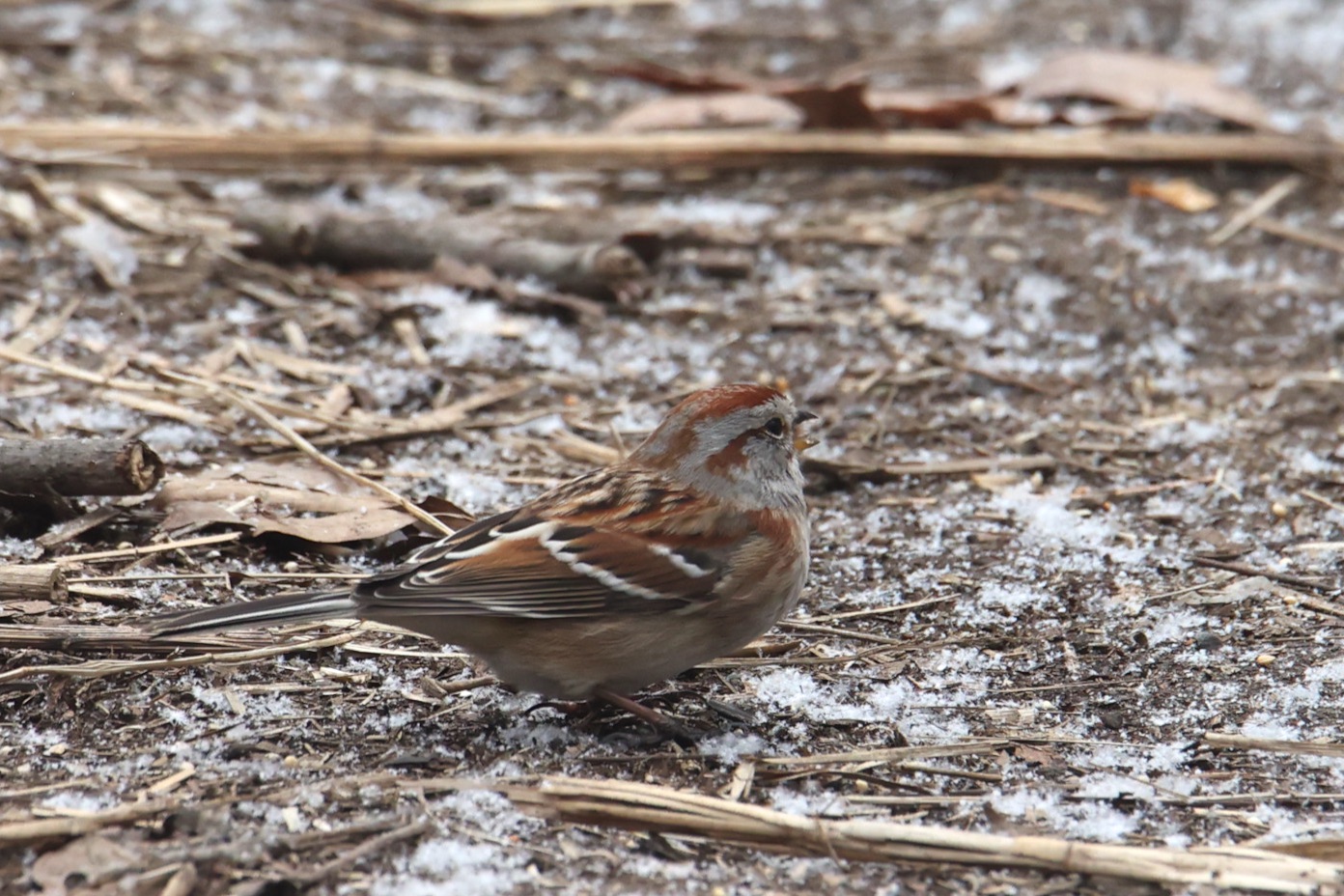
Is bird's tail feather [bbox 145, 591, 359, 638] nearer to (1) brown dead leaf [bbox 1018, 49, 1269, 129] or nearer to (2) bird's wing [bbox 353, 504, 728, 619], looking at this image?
(2) bird's wing [bbox 353, 504, 728, 619]

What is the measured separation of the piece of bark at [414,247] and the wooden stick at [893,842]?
3069 mm

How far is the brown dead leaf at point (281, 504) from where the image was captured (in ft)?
14.5

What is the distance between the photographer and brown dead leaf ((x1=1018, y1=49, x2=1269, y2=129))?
23.8 ft

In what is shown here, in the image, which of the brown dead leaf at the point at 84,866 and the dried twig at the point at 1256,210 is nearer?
the brown dead leaf at the point at 84,866

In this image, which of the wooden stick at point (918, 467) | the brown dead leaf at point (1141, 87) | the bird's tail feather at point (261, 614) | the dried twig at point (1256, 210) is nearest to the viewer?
the bird's tail feather at point (261, 614)

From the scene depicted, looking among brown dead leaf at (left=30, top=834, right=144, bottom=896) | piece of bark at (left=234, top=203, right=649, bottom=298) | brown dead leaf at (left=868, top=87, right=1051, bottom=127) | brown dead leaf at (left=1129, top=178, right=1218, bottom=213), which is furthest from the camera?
brown dead leaf at (left=868, top=87, right=1051, bottom=127)

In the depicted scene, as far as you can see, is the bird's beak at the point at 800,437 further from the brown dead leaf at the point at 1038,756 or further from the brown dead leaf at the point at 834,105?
the brown dead leaf at the point at 834,105

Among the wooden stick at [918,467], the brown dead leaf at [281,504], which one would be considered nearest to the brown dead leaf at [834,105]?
the wooden stick at [918,467]

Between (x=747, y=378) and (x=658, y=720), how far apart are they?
2138 mm

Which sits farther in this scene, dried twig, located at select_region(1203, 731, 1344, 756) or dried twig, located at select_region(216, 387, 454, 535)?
dried twig, located at select_region(216, 387, 454, 535)

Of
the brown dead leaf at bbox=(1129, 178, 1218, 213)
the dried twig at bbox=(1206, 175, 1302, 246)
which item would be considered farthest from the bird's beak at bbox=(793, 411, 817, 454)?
the brown dead leaf at bbox=(1129, 178, 1218, 213)

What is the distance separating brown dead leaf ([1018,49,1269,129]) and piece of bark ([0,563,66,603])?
4989 mm

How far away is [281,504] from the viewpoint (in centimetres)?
458

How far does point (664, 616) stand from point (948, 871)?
3.00ft
